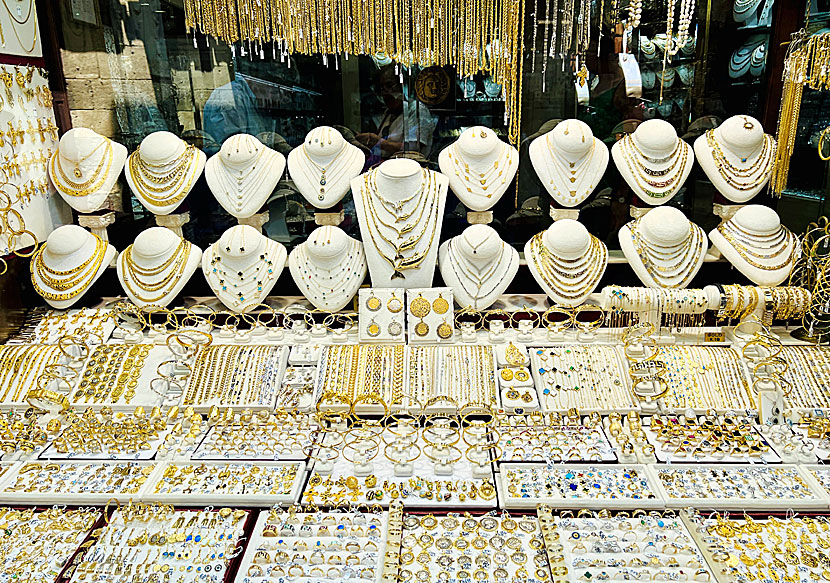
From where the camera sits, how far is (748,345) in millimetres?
3035

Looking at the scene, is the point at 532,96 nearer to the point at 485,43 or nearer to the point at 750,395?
the point at 485,43

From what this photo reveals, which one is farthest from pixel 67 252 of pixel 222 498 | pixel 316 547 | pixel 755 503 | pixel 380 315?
pixel 755 503

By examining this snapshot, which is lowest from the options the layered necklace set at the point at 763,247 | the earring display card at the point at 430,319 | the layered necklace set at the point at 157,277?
the earring display card at the point at 430,319

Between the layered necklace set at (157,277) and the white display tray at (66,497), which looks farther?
the layered necklace set at (157,277)

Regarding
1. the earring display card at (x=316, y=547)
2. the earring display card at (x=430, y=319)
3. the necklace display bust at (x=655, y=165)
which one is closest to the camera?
the earring display card at (x=316, y=547)

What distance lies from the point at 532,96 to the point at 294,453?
88.6 inches

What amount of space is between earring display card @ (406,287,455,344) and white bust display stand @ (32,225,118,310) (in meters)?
1.62

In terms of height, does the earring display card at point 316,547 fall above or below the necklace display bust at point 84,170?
below

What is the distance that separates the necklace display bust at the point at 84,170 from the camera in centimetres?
342

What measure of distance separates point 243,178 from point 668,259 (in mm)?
2152

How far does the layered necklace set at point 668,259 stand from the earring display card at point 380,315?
3.94 feet

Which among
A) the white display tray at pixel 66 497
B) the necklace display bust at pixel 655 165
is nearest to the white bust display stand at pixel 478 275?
the necklace display bust at pixel 655 165

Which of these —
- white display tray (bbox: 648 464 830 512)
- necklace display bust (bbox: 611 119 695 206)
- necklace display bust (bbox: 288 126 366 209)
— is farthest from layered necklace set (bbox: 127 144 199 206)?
white display tray (bbox: 648 464 830 512)

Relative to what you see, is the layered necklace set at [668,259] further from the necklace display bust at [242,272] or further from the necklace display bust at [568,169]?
the necklace display bust at [242,272]
